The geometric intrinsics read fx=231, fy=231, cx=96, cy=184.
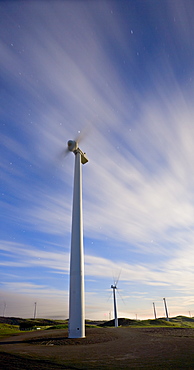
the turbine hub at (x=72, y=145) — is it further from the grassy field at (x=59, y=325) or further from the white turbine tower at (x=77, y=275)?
the grassy field at (x=59, y=325)

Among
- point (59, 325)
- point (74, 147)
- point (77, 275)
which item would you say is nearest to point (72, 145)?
point (74, 147)

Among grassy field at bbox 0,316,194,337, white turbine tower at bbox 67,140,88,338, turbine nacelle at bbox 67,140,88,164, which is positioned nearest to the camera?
white turbine tower at bbox 67,140,88,338

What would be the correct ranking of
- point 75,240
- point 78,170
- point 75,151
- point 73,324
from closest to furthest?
point 73,324, point 75,240, point 78,170, point 75,151

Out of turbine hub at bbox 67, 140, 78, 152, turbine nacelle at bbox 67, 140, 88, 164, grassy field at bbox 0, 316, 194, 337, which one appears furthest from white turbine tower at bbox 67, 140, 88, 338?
grassy field at bbox 0, 316, 194, 337

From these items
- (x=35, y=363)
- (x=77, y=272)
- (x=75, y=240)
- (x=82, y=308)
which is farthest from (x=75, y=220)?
(x=35, y=363)

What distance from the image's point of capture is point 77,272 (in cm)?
3331

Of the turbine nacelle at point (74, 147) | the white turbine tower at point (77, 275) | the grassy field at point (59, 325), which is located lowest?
the grassy field at point (59, 325)

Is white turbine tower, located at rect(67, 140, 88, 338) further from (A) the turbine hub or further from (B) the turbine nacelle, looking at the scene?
(A) the turbine hub

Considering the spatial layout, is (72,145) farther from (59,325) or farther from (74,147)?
(59,325)

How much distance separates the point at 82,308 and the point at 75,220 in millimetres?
12471

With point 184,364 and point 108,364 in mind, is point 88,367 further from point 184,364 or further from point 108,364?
point 184,364

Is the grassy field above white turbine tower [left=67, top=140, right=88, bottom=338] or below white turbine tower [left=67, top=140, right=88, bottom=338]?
below

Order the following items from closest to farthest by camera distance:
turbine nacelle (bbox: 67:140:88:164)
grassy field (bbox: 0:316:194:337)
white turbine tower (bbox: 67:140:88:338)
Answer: white turbine tower (bbox: 67:140:88:338) → turbine nacelle (bbox: 67:140:88:164) → grassy field (bbox: 0:316:194:337)

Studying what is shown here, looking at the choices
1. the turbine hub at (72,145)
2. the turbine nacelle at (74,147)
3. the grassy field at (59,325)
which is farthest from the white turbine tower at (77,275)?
the grassy field at (59,325)
